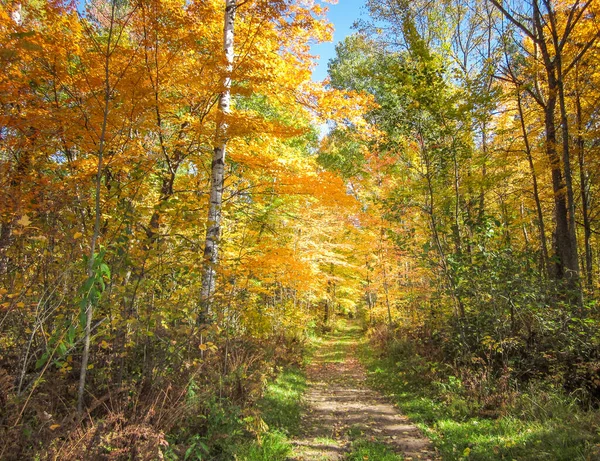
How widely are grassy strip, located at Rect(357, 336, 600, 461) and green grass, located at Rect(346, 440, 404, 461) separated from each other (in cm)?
68

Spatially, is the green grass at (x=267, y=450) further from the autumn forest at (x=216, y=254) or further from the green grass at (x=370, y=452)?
the green grass at (x=370, y=452)

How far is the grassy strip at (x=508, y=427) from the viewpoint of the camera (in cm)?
358

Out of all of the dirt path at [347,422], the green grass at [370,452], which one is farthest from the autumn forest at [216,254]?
the dirt path at [347,422]

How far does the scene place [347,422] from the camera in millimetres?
5586

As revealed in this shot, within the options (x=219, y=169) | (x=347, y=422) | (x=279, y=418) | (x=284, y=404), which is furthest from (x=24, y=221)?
(x=347, y=422)

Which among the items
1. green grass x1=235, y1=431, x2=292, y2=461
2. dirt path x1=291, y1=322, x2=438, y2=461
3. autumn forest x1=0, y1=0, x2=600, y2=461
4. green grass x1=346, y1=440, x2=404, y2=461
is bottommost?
dirt path x1=291, y1=322, x2=438, y2=461

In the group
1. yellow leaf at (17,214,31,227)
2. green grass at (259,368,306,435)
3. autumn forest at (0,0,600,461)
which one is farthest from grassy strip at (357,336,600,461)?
yellow leaf at (17,214,31,227)

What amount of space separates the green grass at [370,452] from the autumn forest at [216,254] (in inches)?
1.0

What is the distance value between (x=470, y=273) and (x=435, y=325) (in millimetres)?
3746

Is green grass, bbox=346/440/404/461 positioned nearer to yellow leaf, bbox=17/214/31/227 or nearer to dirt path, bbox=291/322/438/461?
dirt path, bbox=291/322/438/461

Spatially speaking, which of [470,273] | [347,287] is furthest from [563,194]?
[347,287]

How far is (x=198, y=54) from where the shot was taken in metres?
6.27

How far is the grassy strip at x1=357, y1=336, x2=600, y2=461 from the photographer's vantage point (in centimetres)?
358

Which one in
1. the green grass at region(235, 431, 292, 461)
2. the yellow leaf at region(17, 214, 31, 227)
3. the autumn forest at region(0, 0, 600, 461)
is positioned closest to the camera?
the autumn forest at region(0, 0, 600, 461)
